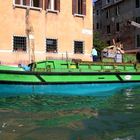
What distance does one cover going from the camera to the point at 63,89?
1797cm

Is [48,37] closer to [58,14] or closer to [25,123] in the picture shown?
[58,14]

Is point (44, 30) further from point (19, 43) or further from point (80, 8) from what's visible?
point (80, 8)

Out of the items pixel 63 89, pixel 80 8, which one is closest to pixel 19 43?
pixel 80 8

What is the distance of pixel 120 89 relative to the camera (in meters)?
20.2

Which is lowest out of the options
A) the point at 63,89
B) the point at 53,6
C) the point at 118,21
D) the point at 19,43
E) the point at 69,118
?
the point at 69,118

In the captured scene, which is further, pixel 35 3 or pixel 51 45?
pixel 51 45

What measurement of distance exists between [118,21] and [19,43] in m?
31.1

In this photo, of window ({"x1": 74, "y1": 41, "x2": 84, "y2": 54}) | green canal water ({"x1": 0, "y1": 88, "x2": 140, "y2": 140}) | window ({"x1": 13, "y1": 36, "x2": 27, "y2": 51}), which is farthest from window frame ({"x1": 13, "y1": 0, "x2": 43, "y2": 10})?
green canal water ({"x1": 0, "y1": 88, "x2": 140, "y2": 140})

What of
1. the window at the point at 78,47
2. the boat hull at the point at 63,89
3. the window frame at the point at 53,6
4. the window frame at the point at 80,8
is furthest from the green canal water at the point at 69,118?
the window frame at the point at 80,8

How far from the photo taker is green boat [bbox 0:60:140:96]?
55.1ft

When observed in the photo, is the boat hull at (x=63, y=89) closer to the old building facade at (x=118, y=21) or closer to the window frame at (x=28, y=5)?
the window frame at (x=28, y=5)

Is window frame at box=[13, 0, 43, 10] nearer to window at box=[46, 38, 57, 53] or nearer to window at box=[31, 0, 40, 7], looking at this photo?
window at box=[31, 0, 40, 7]

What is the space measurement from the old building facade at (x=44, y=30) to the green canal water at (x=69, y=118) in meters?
6.91

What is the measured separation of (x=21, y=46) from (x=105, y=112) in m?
12.0
